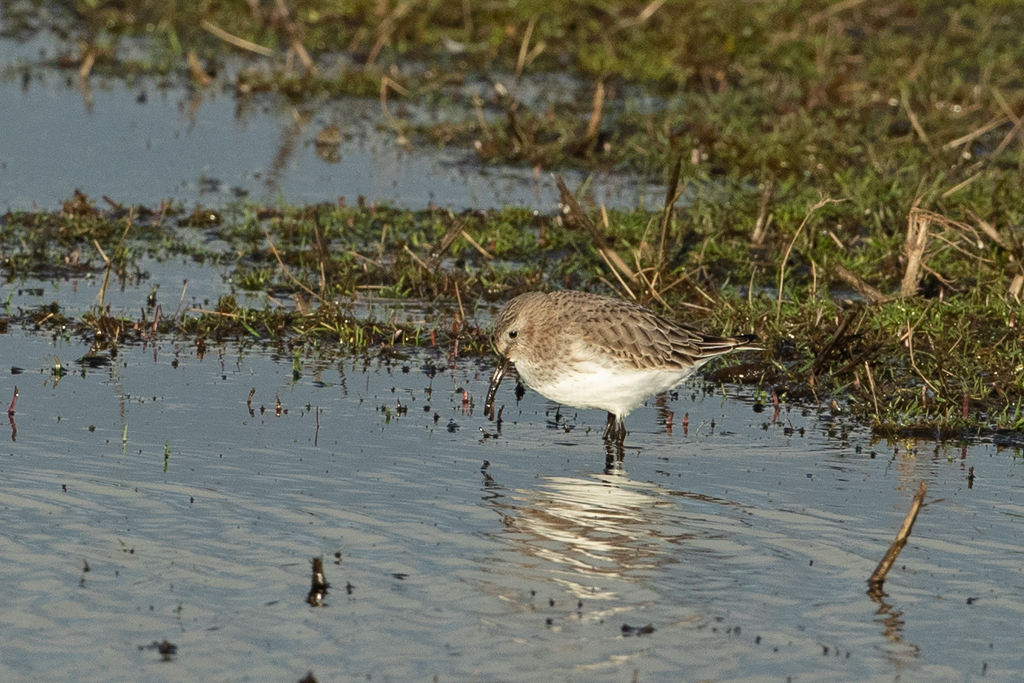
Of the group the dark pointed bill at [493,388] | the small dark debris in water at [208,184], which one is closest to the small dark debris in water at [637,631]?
the dark pointed bill at [493,388]

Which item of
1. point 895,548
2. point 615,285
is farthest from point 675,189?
point 895,548

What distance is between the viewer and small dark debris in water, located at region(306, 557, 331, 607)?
6.66 m

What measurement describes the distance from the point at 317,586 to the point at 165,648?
0.79 meters

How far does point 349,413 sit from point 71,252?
189 inches

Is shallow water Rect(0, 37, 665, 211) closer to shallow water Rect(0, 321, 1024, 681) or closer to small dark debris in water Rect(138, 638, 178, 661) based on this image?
shallow water Rect(0, 321, 1024, 681)

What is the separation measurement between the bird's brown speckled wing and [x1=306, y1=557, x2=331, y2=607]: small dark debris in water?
312 centimetres

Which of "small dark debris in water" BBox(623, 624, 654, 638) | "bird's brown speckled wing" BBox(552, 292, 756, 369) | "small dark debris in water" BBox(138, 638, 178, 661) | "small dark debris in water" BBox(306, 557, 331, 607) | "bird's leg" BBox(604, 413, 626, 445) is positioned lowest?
"small dark debris in water" BBox(138, 638, 178, 661)

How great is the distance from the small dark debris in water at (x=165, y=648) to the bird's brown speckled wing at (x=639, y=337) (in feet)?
12.7

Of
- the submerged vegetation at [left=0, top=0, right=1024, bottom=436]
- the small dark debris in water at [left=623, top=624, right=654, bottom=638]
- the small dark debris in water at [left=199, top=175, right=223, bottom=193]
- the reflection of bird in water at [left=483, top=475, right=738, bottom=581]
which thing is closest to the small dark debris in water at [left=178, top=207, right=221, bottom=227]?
the submerged vegetation at [left=0, top=0, right=1024, bottom=436]

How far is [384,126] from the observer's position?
19297 mm

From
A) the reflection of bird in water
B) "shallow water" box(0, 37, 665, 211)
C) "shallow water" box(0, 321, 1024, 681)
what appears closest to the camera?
"shallow water" box(0, 321, 1024, 681)

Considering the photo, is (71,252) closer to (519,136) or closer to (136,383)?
(136,383)

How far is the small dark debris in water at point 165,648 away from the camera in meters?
6.10

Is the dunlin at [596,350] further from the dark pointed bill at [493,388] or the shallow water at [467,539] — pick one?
the shallow water at [467,539]
